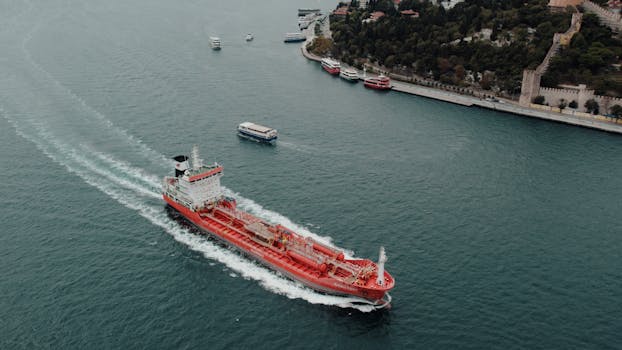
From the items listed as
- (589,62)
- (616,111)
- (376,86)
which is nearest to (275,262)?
(616,111)

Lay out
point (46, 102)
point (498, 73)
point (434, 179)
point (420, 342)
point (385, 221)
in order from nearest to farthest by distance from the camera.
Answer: point (420, 342)
point (385, 221)
point (434, 179)
point (46, 102)
point (498, 73)

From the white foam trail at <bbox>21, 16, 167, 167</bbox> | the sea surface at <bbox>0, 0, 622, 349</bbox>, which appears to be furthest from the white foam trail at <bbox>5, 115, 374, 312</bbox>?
the white foam trail at <bbox>21, 16, 167, 167</bbox>

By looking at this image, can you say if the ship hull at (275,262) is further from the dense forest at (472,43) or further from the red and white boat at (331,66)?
the red and white boat at (331,66)

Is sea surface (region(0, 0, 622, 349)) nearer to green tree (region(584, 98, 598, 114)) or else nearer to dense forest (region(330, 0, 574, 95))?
green tree (region(584, 98, 598, 114))

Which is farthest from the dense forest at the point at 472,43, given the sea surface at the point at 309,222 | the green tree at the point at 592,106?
the green tree at the point at 592,106

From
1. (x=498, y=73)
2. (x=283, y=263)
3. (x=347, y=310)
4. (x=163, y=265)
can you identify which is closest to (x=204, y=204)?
(x=163, y=265)

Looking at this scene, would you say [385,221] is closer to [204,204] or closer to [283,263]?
[283,263]

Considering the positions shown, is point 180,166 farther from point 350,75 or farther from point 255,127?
point 350,75
